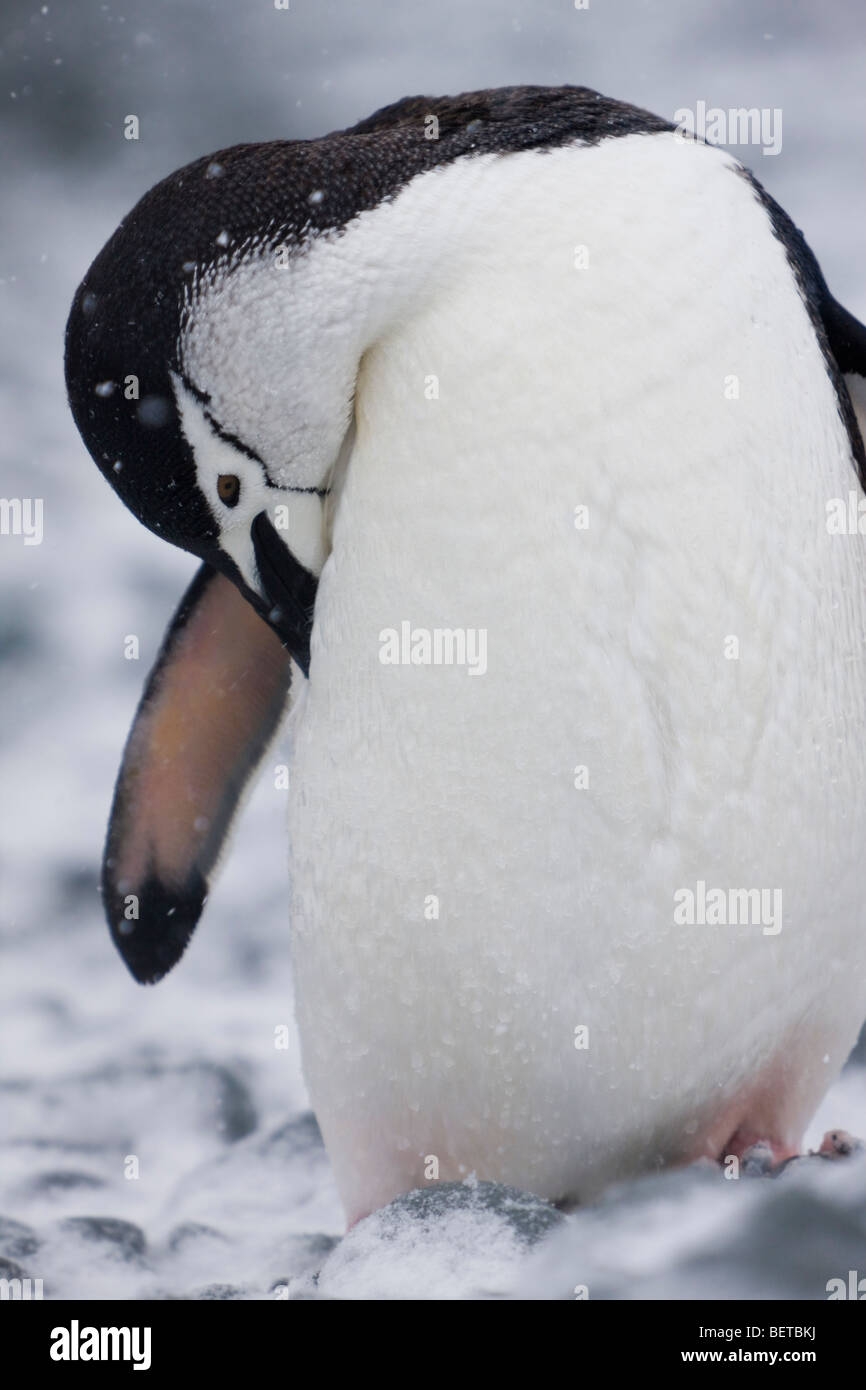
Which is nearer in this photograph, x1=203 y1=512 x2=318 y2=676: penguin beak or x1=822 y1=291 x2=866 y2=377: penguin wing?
x1=203 y1=512 x2=318 y2=676: penguin beak

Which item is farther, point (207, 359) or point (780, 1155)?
point (780, 1155)

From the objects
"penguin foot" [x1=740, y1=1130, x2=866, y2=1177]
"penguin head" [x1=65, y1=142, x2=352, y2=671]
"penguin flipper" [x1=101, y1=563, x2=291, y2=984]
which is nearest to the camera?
"penguin head" [x1=65, y1=142, x2=352, y2=671]

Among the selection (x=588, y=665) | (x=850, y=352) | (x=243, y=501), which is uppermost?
(x=850, y=352)

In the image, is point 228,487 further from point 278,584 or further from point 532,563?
point 532,563

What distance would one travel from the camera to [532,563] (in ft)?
2.76

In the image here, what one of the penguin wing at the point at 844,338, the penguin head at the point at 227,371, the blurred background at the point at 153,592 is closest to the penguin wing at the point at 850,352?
the penguin wing at the point at 844,338

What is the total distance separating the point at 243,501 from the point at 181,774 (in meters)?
0.48

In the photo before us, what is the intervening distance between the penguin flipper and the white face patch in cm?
38

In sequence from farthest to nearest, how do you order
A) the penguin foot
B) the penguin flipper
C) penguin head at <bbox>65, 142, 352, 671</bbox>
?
the penguin flipper → the penguin foot → penguin head at <bbox>65, 142, 352, 671</bbox>

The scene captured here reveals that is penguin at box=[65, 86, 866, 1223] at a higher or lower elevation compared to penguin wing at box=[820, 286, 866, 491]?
lower

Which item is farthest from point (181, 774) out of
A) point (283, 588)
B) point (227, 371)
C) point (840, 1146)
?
point (840, 1146)

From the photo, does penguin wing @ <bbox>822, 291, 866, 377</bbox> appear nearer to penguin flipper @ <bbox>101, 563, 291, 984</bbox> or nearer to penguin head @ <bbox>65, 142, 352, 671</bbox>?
penguin head @ <bbox>65, 142, 352, 671</bbox>

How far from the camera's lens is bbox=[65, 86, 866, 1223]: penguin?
83 centimetres

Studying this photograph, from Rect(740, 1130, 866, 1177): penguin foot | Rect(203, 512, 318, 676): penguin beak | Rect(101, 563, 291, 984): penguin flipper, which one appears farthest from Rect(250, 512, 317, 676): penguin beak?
Rect(740, 1130, 866, 1177): penguin foot
